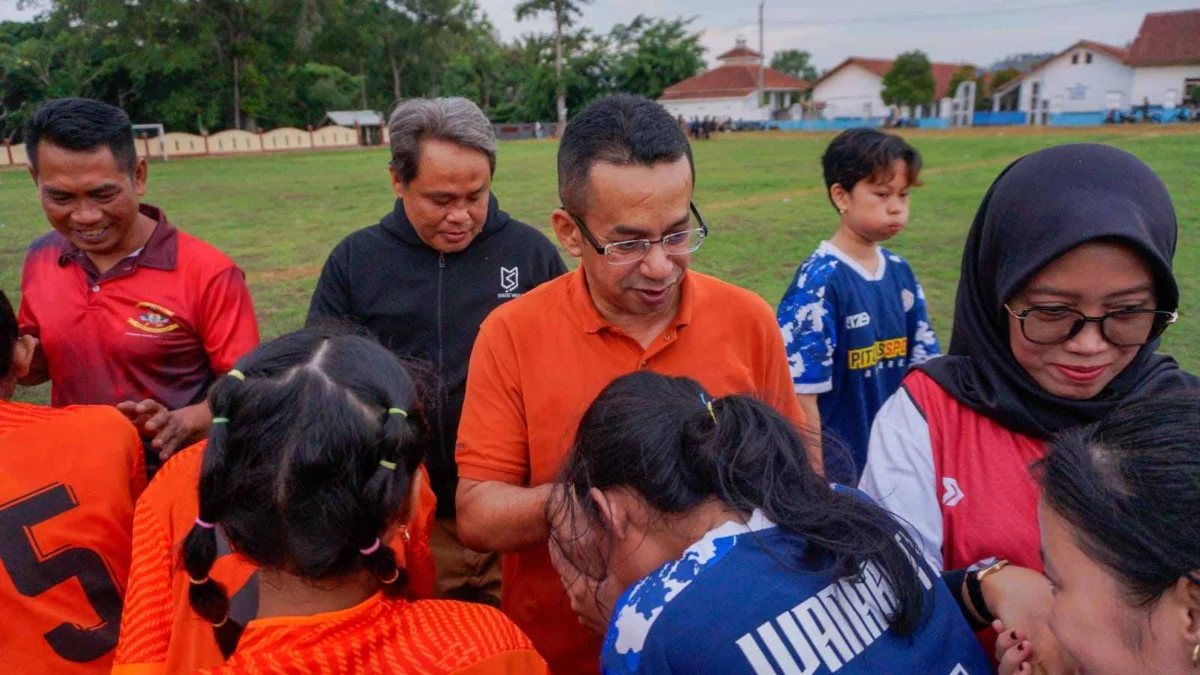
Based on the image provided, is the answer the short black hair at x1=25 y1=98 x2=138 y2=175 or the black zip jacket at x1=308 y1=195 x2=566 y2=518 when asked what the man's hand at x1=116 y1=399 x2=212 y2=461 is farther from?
the short black hair at x1=25 y1=98 x2=138 y2=175

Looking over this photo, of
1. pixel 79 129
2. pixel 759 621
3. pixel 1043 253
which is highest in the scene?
pixel 79 129

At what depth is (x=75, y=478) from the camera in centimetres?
199

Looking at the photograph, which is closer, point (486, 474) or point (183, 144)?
point (486, 474)

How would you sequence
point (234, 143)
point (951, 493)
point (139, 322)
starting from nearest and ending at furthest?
point (951, 493), point (139, 322), point (234, 143)

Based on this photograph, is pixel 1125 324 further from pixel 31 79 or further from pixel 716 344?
pixel 31 79

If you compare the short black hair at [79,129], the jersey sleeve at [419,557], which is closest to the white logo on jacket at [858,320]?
the jersey sleeve at [419,557]

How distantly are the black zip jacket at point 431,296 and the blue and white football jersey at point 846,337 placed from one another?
1.14 metres

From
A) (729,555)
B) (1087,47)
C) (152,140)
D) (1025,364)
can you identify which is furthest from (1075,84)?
(729,555)

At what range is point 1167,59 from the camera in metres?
48.3

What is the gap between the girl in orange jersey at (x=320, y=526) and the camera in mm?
1513

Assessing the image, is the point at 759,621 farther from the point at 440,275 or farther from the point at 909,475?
the point at 440,275

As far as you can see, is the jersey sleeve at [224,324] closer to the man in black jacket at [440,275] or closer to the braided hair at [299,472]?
the man in black jacket at [440,275]

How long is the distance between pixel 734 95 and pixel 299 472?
6571 cm

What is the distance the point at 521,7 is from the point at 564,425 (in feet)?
191
